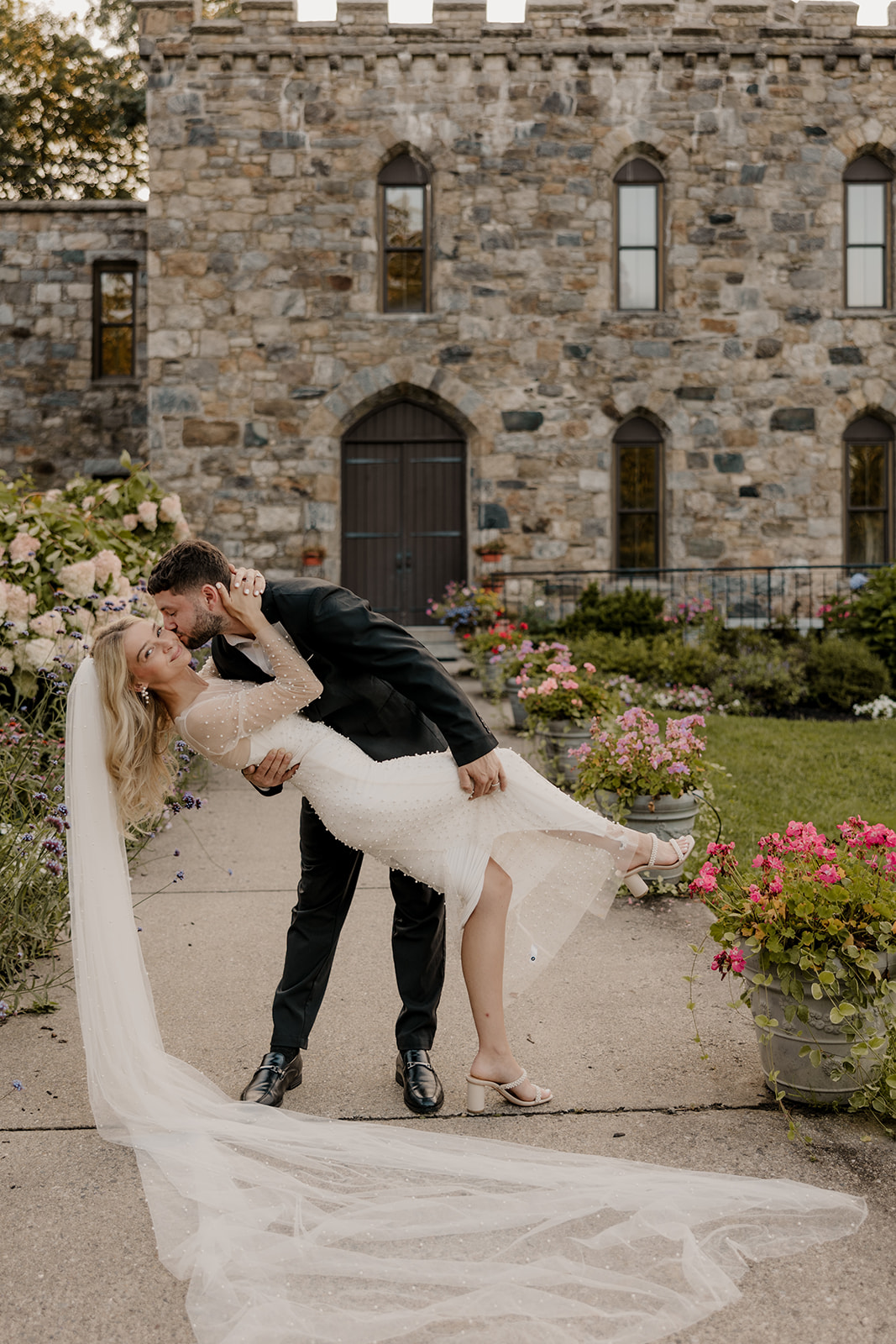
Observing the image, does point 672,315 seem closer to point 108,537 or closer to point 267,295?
point 267,295

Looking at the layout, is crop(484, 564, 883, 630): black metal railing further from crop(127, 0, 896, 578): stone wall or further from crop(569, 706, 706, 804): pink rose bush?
crop(569, 706, 706, 804): pink rose bush

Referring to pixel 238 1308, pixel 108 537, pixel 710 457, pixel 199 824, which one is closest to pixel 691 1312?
pixel 238 1308

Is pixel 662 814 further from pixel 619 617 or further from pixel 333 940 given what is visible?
pixel 619 617

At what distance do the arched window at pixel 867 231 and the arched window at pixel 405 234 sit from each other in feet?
17.8

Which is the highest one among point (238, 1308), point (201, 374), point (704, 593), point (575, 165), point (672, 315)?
point (575, 165)

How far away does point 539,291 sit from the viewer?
1323 centimetres

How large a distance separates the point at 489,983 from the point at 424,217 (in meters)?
12.2

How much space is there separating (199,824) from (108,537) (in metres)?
2.40

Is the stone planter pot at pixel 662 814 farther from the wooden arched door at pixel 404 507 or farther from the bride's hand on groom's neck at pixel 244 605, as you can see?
the wooden arched door at pixel 404 507

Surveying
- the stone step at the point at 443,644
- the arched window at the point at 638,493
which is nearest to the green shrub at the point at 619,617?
the stone step at the point at 443,644

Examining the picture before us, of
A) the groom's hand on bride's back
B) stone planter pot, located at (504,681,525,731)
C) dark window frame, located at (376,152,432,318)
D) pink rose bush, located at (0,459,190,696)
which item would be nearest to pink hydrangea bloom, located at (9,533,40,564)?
pink rose bush, located at (0,459,190,696)

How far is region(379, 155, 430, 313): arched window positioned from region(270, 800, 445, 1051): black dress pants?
11282 millimetres

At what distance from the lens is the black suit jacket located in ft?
10.1

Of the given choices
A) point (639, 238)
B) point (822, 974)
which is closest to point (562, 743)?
point (822, 974)
